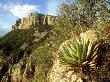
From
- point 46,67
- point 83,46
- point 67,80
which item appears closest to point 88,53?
point 83,46

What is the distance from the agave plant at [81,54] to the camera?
14822 millimetres

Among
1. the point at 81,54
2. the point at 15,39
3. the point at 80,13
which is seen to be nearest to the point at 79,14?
the point at 80,13

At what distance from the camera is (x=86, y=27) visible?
855 inches

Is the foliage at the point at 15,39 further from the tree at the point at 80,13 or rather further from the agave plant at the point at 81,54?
the agave plant at the point at 81,54

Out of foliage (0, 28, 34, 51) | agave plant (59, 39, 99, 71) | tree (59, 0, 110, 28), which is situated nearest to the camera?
agave plant (59, 39, 99, 71)

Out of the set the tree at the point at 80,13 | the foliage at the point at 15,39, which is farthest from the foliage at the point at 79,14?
the foliage at the point at 15,39

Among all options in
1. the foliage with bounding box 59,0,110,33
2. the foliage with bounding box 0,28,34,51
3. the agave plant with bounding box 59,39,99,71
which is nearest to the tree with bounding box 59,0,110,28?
the foliage with bounding box 59,0,110,33

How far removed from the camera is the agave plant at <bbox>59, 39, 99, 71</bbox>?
1482cm

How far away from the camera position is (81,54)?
49.5 feet

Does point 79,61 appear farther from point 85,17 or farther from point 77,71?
point 85,17

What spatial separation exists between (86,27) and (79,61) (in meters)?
7.24

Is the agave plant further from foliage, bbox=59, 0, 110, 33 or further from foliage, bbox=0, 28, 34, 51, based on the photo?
foliage, bbox=0, 28, 34, 51

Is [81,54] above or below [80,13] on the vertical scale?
below

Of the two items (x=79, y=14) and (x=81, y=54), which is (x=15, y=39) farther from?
(x=81, y=54)
